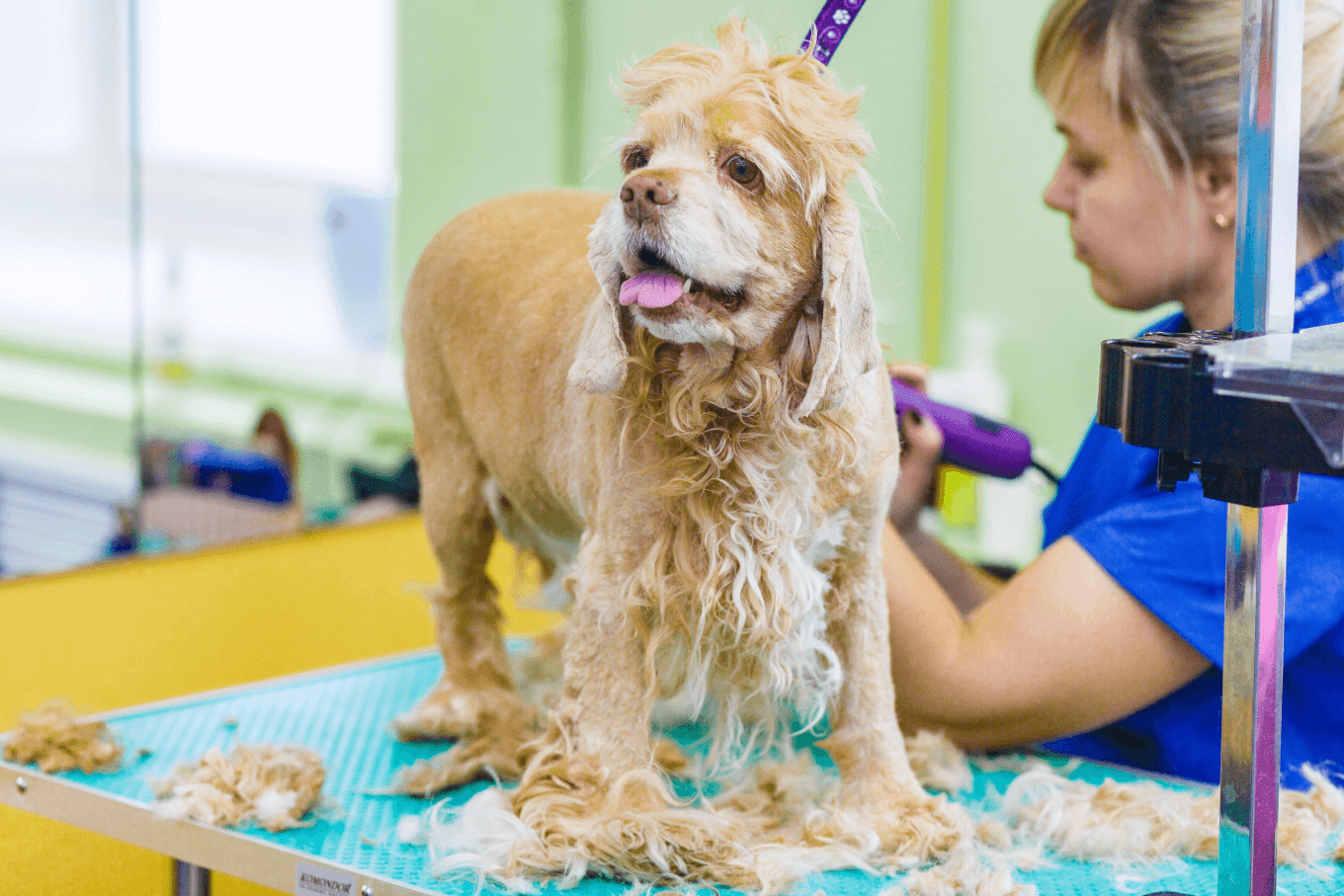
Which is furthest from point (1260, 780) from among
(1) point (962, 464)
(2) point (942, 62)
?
(2) point (942, 62)

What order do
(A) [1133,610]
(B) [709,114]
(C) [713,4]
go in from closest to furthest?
1. (B) [709,114]
2. (A) [1133,610]
3. (C) [713,4]

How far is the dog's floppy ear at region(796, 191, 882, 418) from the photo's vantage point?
2.55 feet

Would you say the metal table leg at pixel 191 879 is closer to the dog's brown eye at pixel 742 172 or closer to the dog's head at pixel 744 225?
the dog's head at pixel 744 225

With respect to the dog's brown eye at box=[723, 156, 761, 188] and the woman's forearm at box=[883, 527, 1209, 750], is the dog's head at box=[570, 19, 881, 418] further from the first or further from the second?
the woman's forearm at box=[883, 527, 1209, 750]

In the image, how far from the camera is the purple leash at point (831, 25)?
891mm

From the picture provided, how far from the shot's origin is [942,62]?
281 cm

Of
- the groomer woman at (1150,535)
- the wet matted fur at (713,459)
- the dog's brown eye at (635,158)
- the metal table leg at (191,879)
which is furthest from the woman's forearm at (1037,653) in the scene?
the metal table leg at (191,879)

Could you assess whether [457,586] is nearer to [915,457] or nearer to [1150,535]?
[915,457]

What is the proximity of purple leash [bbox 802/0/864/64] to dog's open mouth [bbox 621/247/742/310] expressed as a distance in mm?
222

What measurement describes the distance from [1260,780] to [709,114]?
0.50m

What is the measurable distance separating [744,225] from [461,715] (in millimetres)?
634

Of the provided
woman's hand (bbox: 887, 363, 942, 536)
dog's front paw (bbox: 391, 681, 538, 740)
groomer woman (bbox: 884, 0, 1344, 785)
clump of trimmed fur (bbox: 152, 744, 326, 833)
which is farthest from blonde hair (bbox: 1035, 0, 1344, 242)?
clump of trimmed fur (bbox: 152, 744, 326, 833)

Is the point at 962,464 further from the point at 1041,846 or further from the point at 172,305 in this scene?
the point at 172,305

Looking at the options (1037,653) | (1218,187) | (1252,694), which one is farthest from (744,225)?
(1218,187)
